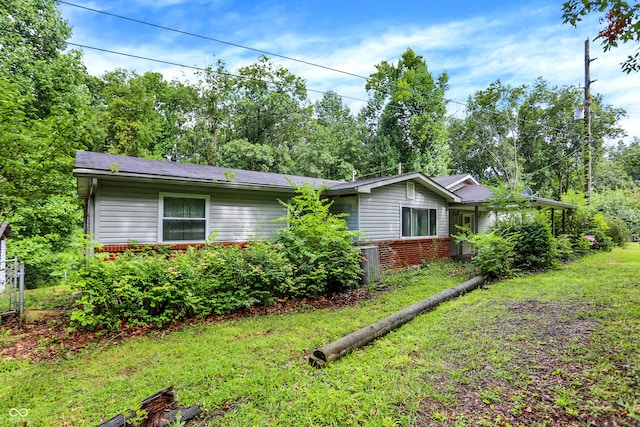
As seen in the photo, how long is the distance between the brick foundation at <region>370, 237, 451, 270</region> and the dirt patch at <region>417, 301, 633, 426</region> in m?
6.05

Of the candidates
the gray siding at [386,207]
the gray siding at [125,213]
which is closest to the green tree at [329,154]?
the gray siding at [386,207]

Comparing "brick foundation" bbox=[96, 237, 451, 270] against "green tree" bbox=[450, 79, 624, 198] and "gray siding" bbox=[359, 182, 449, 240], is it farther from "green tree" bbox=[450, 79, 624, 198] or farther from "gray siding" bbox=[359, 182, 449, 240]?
"green tree" bbox=[450, 79, 624, 198]

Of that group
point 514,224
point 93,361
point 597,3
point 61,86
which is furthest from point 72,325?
point 61,86

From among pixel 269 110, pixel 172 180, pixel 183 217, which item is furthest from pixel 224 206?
pixel 269 110

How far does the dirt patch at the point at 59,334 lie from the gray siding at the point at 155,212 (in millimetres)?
1946

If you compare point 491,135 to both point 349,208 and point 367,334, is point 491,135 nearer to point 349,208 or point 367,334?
point 349,208

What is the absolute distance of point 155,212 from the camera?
7.40 metres

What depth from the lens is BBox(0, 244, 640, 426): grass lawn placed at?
263 centimetres

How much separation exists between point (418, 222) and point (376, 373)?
29.6 feet

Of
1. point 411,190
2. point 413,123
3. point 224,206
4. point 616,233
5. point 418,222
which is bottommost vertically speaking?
point 616,233

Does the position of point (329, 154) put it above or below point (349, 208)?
above

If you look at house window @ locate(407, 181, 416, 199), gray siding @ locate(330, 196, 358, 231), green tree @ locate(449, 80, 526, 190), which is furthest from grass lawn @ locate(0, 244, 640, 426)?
green tree @ locate(449, 80, 526, 190)

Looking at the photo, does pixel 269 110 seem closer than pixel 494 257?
No

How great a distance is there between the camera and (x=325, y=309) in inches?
242
